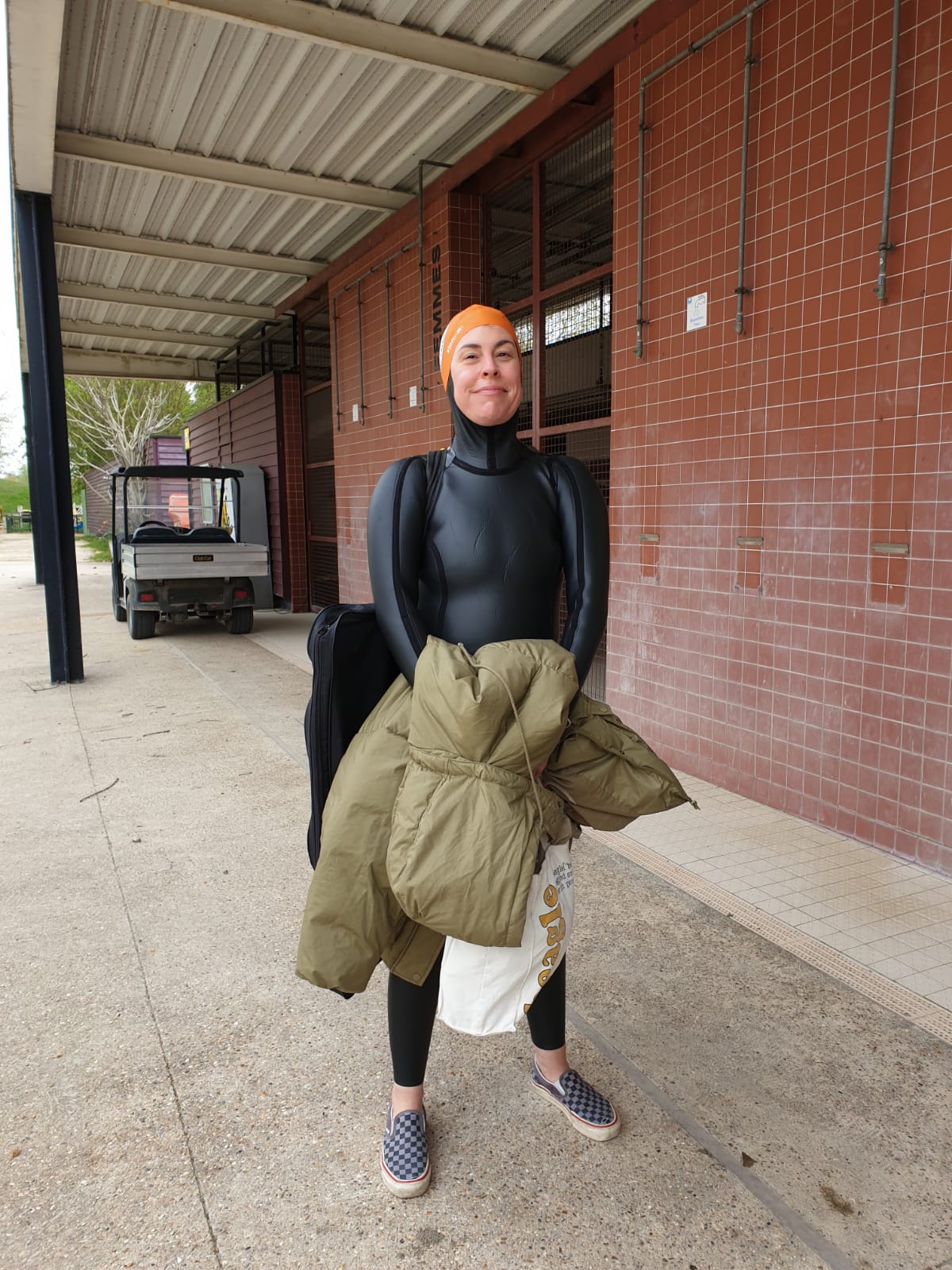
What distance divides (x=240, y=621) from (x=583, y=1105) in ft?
28.3

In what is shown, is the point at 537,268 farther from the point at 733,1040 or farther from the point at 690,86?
the point at 733,1040

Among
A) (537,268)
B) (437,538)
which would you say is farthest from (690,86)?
(437,538)

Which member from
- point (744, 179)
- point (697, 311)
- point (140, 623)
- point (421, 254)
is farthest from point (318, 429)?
point (744, 179)

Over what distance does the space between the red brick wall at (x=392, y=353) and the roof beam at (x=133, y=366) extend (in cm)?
666

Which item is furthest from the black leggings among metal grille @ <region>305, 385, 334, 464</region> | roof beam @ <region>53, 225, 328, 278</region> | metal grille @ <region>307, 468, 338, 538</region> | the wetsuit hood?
metal grille @ <region>305, 385, 334, 464</region>

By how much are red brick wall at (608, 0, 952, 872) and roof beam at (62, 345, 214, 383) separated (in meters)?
12.0

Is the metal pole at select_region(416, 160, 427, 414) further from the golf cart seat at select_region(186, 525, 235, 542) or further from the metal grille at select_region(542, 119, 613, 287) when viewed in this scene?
the golf cart seat at select_region(186, 525, 235, 542)

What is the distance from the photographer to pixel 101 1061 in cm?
218

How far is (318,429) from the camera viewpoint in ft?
38.4

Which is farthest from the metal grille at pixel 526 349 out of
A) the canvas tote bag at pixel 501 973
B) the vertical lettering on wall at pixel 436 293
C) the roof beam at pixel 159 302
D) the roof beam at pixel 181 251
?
the roof beam at pixel 159 302

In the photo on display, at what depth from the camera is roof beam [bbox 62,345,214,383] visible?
14156 millimetres

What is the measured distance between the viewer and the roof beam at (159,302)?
1024cm

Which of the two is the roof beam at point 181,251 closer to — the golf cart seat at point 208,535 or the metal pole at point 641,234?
the golf cart seat at point 208,535

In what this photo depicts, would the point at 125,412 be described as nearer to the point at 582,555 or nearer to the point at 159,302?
the point at 159,302
